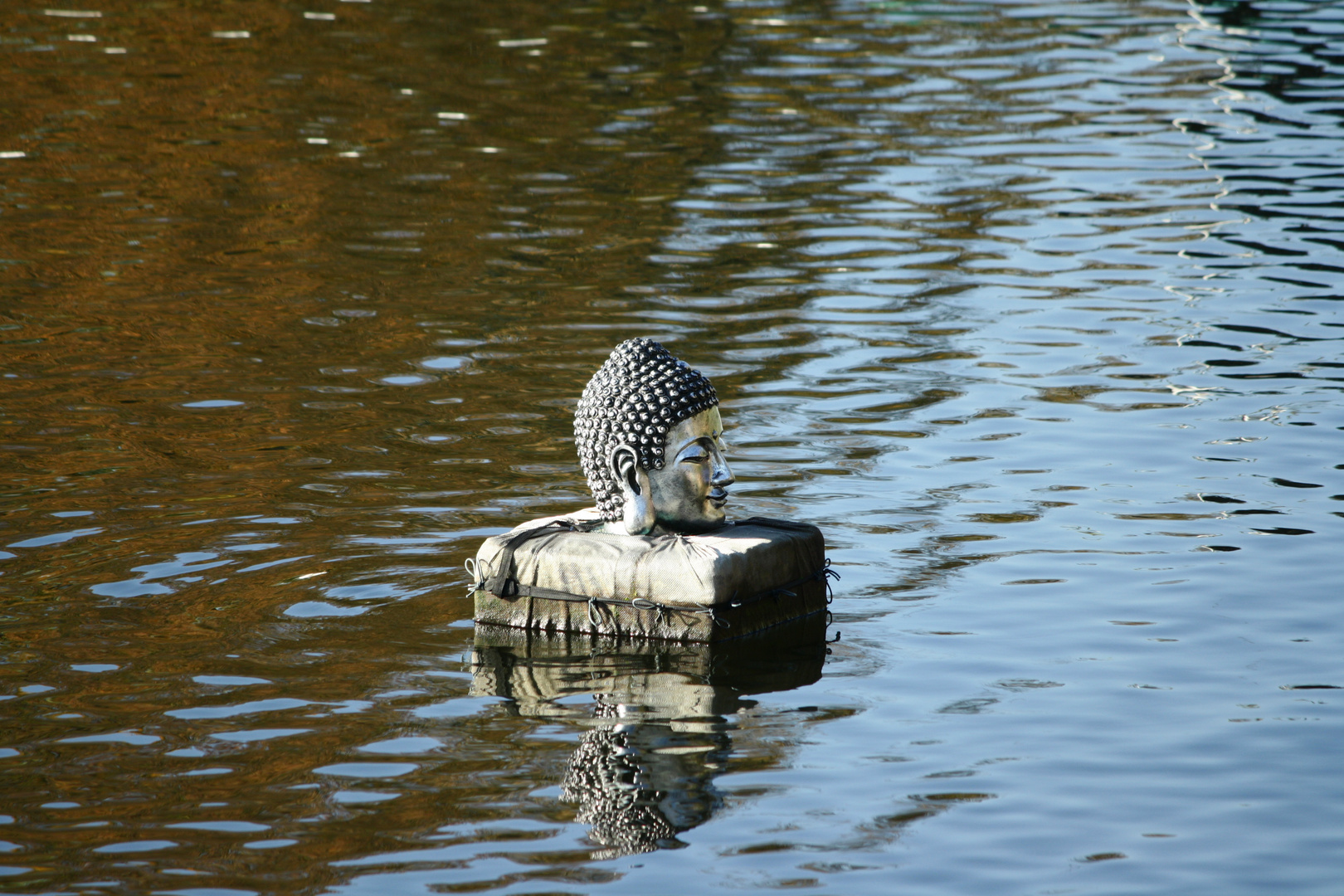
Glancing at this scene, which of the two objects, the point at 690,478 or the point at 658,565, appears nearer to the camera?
the point at 658,565

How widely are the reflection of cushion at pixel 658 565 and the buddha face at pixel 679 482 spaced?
10cm

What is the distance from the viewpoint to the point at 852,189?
18.7 m

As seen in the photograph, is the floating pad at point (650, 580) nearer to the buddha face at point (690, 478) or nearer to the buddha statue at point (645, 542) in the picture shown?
the buddha statue at point (645, 542)

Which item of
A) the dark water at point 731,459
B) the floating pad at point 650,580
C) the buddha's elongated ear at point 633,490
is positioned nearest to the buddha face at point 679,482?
the buddha's elongated ear at point 633,490

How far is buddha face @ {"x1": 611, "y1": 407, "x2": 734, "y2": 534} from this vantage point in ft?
26.1

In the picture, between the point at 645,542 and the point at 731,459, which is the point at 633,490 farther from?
the point at 731,459

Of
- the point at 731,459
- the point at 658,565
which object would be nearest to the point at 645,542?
the point at 658,565

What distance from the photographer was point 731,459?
10.7 m

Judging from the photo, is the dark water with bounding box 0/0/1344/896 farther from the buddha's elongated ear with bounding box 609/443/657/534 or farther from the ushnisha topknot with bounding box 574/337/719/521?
the ushnisha topknot with bounding box 574/337/719/521

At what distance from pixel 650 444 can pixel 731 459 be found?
9.26ft

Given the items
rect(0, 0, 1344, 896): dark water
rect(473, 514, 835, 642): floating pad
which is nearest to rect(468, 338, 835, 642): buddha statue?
rect(473, 514, 835, 642): floating pad

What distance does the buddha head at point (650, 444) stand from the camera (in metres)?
7.93

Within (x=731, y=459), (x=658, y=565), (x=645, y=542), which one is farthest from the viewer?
(x=731, y=459)

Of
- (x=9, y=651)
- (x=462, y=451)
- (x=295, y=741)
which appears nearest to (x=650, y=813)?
(x=295, y=741)
